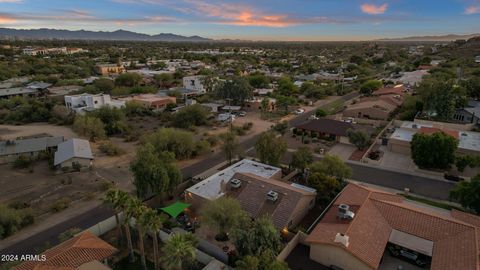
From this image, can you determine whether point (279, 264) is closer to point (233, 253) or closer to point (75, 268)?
point (233, 253)

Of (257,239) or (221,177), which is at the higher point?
(257,239)

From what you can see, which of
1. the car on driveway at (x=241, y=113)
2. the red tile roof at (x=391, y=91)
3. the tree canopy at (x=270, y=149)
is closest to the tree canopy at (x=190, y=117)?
the car on driveway at (x=241, y=113)

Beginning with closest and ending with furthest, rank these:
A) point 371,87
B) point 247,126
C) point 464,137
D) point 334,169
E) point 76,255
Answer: point 76,255 → point 334,169 → point 464,137 → point 247,126 → point 371,87

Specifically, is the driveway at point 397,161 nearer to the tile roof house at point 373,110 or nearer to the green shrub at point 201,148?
the tile roof house at point 373,110

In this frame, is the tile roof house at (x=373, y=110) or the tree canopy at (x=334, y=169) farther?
the tile roof house at (x=373, y=110)

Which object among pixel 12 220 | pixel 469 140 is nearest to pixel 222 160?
pixel 12 220

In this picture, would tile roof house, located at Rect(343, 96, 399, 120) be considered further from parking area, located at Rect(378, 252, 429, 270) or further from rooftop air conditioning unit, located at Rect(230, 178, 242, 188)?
parking area, located at Rect(378, 252, 429, 270)

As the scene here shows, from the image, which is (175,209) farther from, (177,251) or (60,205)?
(60,205)
